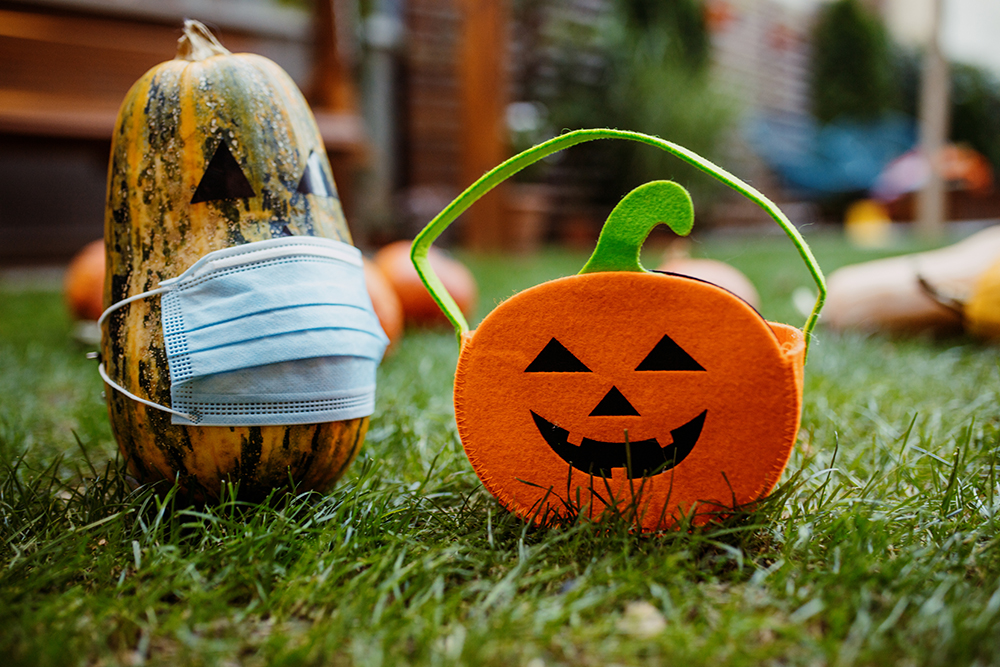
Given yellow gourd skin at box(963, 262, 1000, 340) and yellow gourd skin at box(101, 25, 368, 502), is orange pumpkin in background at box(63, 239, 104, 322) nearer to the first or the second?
yellow gourd skin at box(101, 25, 368, 502)

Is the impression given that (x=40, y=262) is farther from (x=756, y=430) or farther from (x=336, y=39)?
(x=756, y=430)

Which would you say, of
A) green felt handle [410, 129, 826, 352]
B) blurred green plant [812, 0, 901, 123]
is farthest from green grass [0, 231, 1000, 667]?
blurred green plant [812, 0, 901, 123]

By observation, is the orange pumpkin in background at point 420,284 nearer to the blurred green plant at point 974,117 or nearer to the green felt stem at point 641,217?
the green felt stem at point 641,217

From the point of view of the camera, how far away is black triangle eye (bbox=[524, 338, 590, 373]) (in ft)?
3.82

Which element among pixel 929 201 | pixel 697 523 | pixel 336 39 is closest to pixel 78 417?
pixel 697 523

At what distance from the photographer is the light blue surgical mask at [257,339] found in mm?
1204

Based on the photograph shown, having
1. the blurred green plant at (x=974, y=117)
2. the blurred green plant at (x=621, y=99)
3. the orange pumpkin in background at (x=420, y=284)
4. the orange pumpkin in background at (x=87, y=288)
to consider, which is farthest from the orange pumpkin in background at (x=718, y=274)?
the blurred green plant at (x=974, y=117)

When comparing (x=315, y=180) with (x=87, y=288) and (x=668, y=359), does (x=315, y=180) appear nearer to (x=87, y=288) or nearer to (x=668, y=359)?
(x=668, y=359)

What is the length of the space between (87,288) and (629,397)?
2.60 metres

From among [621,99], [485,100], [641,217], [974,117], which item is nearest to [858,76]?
[974,117]

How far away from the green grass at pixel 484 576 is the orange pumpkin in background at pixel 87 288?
1.50 m

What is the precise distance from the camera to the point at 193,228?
1.28 m

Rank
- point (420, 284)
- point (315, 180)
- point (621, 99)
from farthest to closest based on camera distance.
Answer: point (621, 99) → point (420, 284) → point (315, 180)

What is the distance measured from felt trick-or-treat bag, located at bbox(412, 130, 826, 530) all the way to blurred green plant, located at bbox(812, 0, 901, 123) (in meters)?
16.7
